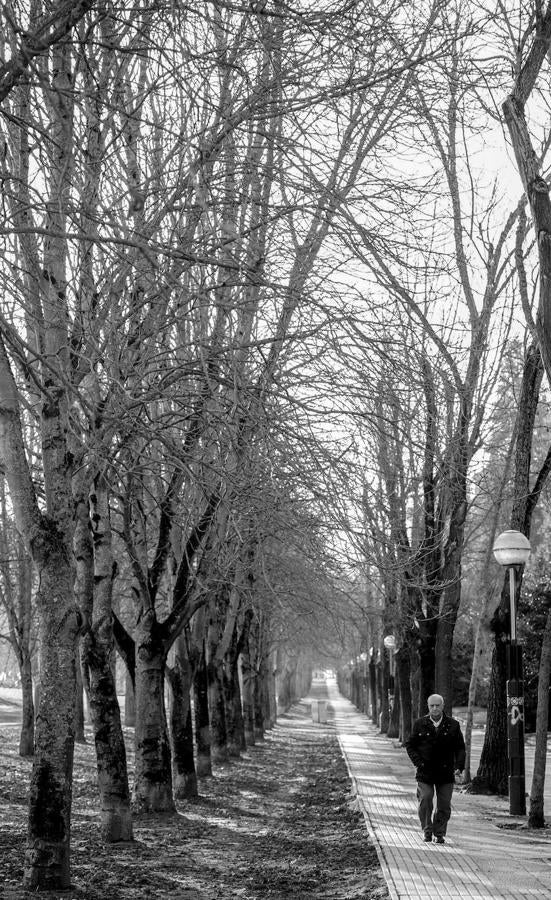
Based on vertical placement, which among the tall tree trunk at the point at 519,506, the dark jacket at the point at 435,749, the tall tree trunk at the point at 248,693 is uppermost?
the tall tree trunk at the point at 519,506

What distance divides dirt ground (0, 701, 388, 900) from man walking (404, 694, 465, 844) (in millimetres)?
757

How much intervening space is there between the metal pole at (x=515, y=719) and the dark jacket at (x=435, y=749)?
227 centimetres

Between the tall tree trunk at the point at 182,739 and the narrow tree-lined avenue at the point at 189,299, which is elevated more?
the narrow tree-lined avenue at the point at 189,299

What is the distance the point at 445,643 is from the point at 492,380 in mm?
4886

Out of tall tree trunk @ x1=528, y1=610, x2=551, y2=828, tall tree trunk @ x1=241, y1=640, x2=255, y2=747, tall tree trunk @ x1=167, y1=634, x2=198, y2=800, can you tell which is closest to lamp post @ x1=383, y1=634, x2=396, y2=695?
tall tree trunk @ x1=241, y1=640, x2=255, y2=747

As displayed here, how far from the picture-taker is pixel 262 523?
1320 centimetres

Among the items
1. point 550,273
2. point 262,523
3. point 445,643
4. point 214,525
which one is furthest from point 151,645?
point 550,273

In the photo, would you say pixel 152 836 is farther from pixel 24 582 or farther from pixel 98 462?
pixel 24 582

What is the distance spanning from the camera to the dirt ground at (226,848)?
10.6m

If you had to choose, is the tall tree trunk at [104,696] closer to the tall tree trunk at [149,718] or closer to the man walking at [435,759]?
the tall tree trunk at [149,718]

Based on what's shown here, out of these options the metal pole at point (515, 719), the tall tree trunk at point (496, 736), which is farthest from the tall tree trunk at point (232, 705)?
the metal pole at point (515, 719)

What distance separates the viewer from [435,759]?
12.9 m

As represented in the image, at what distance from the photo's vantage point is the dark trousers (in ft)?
41.6

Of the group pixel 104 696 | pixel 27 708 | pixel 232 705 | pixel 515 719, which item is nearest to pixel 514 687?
pixel 515 719
